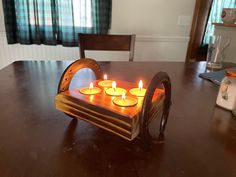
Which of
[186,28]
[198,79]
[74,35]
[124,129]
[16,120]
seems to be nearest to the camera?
[124,129]

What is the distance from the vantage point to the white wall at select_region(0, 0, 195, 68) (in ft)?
7.73

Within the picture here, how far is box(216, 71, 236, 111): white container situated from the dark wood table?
0.03 metres

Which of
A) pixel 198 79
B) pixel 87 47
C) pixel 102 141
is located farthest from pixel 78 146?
pixel 87 47

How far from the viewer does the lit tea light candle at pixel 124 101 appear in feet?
1.65

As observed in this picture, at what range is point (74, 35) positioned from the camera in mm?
Result: 2297

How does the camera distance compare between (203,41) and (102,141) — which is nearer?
(102,141)

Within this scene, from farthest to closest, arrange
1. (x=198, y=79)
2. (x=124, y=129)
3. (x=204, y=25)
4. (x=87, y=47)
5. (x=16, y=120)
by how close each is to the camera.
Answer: (x=204, y=25)
(x=87, y=47)
(x=198, y=79)
(x=16, y=120)
(x=124, y=129)

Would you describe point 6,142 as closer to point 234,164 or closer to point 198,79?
point 234,164

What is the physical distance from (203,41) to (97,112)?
3.04m

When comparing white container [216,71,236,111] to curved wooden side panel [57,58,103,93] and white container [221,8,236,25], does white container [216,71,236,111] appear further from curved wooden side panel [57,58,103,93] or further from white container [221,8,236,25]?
white container [221,8,236,25]

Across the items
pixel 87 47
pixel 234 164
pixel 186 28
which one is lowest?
pixel 234 164

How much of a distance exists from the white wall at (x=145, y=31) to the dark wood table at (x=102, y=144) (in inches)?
68.0

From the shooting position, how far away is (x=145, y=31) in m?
2.49

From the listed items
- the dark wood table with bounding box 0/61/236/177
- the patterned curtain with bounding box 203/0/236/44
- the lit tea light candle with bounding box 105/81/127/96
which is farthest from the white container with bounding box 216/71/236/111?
the patterned curtain with bounding box 203/0/236/44
